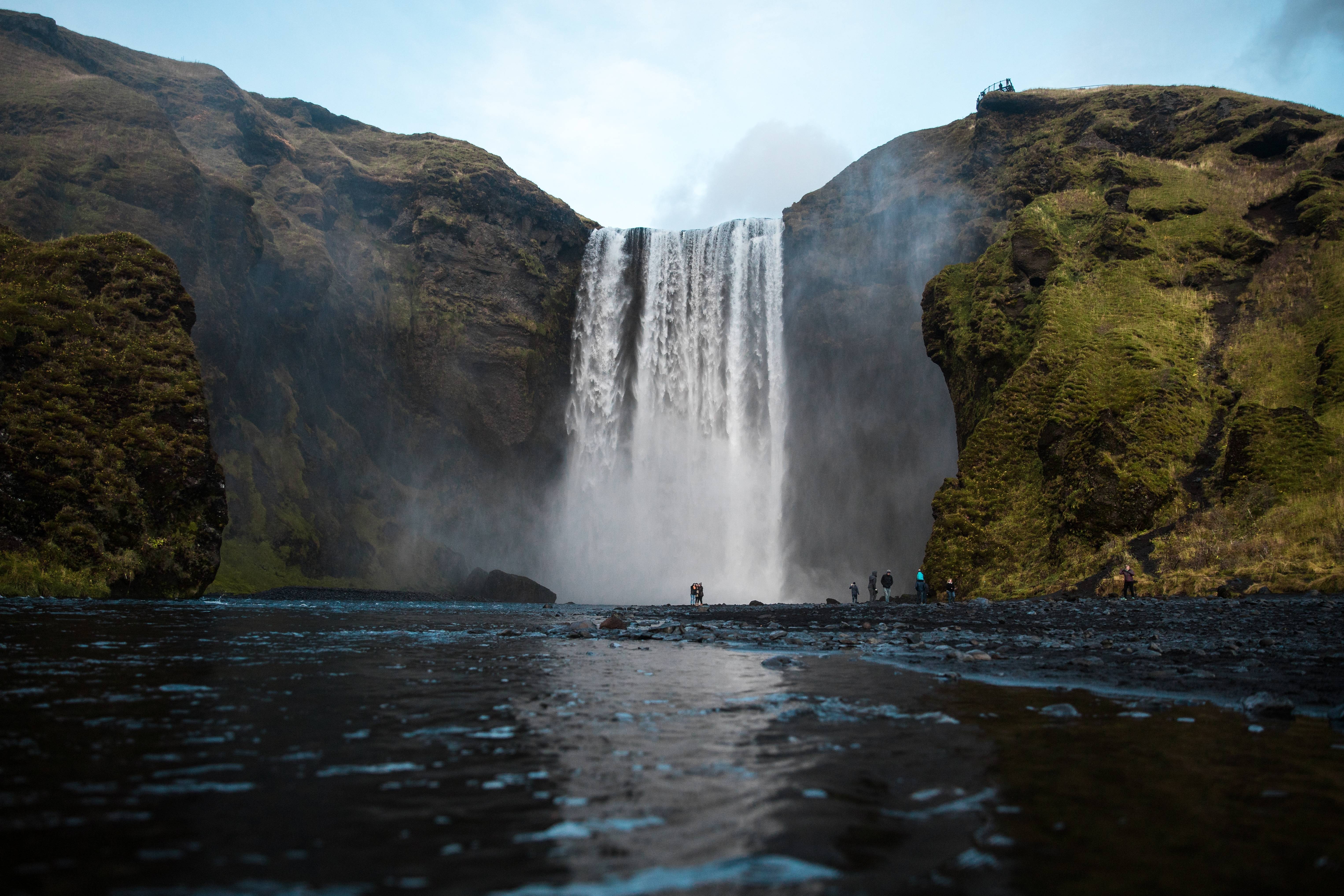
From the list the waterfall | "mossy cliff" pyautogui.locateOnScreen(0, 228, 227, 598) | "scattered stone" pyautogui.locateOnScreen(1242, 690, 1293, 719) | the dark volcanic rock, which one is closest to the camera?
"scattered stone" pyautogui.locateOnScreen(1242, 690, 1293, 719)

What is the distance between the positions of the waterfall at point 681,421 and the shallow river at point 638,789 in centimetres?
4900

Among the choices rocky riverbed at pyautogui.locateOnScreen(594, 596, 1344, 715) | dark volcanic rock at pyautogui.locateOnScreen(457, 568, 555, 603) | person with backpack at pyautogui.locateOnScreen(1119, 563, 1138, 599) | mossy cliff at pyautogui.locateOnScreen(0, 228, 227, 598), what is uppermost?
mossy cliff at pyautogui.locateOnScreen(0, 228, 227, 598)

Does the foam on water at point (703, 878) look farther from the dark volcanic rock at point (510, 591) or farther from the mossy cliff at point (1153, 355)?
the dark volcanic rock at point (510, 591)

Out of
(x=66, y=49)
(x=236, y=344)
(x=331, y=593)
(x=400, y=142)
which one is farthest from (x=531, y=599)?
(x=66, y=49)

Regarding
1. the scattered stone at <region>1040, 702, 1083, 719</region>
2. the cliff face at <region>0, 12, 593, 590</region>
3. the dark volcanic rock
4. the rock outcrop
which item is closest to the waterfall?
the rock outcrop

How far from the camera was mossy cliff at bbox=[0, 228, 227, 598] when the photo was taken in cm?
2542

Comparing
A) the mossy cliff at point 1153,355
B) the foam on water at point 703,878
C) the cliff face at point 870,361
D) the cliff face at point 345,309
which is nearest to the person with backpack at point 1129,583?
the mossy cliff at point 1153,355

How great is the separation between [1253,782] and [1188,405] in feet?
112

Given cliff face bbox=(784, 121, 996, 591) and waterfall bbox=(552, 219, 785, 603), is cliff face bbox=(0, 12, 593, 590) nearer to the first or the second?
waterfall bbox=(552, 219, 785, 603)

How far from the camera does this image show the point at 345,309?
205 feet

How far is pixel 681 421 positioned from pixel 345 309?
3052 centimetres

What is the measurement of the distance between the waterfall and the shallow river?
161ft

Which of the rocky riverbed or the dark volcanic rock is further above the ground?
the rocky riverbed

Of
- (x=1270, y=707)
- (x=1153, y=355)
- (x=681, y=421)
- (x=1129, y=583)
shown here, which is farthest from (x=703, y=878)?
(x=681, y=421)
